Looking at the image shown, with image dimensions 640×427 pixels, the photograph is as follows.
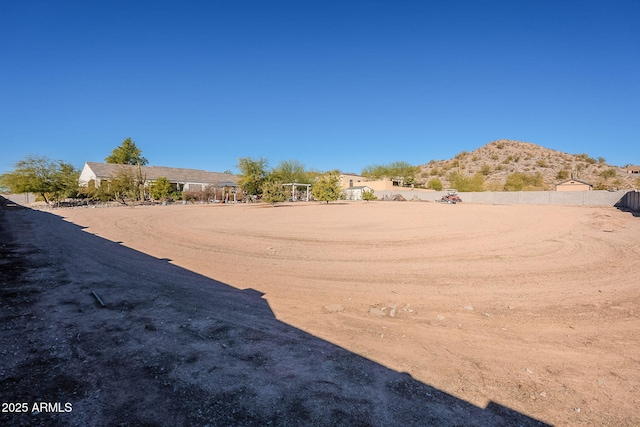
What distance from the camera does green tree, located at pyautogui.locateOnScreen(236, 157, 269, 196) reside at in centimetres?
4425

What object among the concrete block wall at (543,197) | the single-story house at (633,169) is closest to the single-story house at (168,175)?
the concrete block wall at (543,197)

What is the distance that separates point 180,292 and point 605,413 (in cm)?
646

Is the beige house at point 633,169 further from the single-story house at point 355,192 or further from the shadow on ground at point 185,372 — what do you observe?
the shadow on ground at point 185,372

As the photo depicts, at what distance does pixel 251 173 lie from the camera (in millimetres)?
44750

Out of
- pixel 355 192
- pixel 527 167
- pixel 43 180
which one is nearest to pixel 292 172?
pixel 355 192

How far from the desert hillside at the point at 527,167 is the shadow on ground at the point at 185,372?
68973 mm

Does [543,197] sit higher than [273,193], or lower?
higher

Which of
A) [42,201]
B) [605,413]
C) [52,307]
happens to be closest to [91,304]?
[52,307]

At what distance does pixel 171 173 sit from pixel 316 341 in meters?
65.8

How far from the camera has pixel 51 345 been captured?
3785 millimetres

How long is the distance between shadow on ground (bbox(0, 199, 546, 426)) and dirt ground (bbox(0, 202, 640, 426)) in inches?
0.7

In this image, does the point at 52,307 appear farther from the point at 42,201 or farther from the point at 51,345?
the point at 42,201

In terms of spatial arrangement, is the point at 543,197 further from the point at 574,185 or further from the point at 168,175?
the point at 168,175

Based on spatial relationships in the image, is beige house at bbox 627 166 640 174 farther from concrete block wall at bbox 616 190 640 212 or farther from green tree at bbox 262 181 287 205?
green tree at bbox 262 181 287 205
